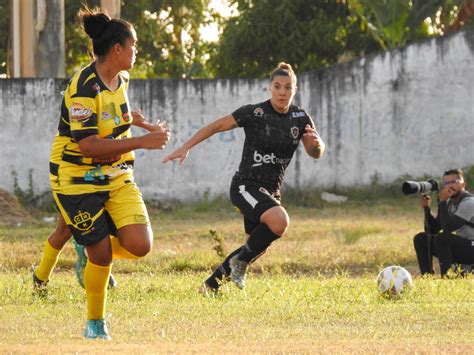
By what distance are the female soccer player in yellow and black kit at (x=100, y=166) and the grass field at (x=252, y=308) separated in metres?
0.50

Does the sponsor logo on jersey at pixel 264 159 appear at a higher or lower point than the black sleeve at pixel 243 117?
lower

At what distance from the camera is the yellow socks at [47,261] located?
9.74 metres

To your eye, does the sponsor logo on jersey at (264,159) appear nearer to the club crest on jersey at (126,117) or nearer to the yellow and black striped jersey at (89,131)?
the yellow and black striped jersey at (89,131)

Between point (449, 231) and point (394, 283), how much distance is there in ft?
10.1

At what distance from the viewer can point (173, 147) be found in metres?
21.8

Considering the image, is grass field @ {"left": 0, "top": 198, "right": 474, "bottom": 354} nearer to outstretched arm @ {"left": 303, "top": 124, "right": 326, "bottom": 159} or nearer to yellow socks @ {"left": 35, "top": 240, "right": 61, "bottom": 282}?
yellow socks @ {"left": 35, "top": 240, "right": 61, "bottom": 282}

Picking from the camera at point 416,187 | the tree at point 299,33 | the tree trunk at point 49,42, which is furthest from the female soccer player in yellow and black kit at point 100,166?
the tree at point 299,33

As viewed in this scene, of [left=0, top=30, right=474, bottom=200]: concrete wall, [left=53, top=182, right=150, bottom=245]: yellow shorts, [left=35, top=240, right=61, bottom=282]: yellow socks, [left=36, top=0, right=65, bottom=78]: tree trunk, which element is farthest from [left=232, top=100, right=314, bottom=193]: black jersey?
[left=36, top=0, right=65, bottom=78]: tree trunk

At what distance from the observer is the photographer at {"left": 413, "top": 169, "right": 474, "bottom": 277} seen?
12938 mm

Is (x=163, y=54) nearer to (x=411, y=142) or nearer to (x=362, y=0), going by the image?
(x=362, y=0)

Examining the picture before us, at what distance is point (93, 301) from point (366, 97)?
1503 centimetres

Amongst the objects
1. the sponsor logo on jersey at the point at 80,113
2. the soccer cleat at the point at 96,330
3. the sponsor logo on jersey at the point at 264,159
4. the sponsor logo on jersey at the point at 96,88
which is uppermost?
the sponsor logo on jersey at the point at 96,88

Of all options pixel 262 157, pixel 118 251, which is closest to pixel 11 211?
pixel 262 157

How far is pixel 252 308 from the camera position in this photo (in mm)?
9148
